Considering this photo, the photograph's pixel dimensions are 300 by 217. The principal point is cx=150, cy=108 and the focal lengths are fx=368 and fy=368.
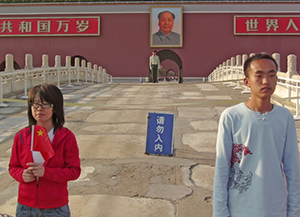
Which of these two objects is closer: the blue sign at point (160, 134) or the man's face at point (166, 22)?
the blue sign at point (160, 134)

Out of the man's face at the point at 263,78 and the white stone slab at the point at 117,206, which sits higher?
the man's face at the point at 263,78

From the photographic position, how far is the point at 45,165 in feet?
7.05

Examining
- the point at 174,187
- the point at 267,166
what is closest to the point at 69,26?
the point at 174,187

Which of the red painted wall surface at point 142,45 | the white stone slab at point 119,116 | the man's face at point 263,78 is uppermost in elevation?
the red painted wall surface at point 142,45

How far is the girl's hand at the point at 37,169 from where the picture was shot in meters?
2.04

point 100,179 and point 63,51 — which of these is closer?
point 100,179

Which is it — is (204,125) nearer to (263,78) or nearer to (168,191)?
(168,191)

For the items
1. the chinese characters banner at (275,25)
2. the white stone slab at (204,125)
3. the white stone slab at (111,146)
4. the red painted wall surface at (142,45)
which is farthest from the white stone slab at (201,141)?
the chinese characters banner at (275,25)

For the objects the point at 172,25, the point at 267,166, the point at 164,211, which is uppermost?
the point at 172,25

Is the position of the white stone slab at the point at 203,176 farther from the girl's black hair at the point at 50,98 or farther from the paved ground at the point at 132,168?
the girl's black hair at the point at 50,98

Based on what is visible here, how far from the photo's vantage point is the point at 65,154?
2195 millimetres

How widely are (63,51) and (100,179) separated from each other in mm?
20448

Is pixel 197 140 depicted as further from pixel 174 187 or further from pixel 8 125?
pixel 8 125

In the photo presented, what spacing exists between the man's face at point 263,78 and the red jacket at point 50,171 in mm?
1111
